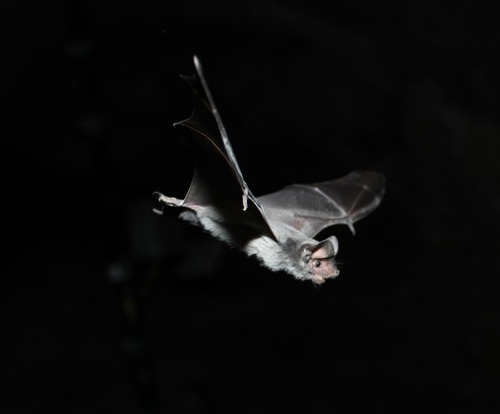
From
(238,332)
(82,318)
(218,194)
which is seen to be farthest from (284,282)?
(218,194)

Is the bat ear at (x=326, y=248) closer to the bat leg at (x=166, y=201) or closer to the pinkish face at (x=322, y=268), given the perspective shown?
the pinkish face at (x=322, y=268)

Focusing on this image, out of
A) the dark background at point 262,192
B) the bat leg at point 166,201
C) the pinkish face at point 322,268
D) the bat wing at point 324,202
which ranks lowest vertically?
the dark background at point 262,192

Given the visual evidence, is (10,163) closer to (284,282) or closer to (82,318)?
(82,318)

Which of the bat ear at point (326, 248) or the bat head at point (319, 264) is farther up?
the bat ear at point (326, 248)

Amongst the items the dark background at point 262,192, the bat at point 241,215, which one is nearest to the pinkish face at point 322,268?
the bat at point 241,215

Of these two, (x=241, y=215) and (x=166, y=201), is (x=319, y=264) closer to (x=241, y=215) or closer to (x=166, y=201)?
(x=241, y=215)

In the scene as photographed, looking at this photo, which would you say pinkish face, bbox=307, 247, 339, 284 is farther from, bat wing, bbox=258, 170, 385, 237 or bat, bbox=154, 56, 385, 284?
bat wing, bbox=258, 170, 385, 237

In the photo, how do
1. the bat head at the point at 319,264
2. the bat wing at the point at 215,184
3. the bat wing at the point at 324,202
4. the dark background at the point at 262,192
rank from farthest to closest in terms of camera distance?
the dark background at the point at 262,192 → the bat wing at the point at 324,202 → the bat head at the point at 319,264 → the bat wing at the point at 215,184
